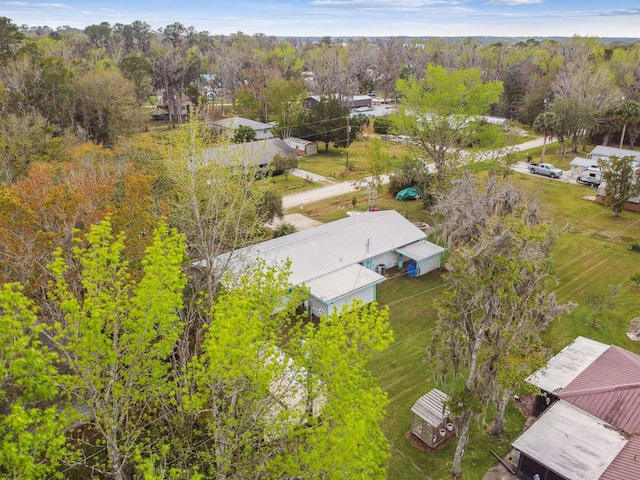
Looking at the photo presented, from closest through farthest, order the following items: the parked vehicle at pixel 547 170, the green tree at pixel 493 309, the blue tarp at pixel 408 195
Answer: the green tree at pixel 493 309 → the blue tarp at pixel 408 195 → the parked vehicle at pixel 547 170

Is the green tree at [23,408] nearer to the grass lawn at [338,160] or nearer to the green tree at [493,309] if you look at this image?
the green tree at [493,309]

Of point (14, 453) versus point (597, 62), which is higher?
point (597, 62)

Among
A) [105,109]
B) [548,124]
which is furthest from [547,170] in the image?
[105,109]

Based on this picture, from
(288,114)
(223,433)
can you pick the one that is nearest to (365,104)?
(288,114)

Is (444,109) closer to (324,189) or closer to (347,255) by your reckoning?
(324,189)

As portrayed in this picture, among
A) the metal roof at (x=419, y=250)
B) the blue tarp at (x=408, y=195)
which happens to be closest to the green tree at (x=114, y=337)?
the metal roof at (x=419, y=250)

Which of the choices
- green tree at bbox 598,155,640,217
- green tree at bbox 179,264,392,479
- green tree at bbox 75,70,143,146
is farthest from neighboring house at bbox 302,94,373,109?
green tree at bbox 179,264,392,479

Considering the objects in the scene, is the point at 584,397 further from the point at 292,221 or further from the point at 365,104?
the point at 365,104
